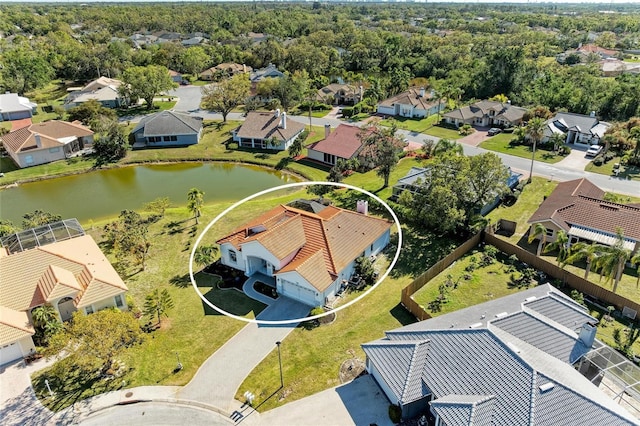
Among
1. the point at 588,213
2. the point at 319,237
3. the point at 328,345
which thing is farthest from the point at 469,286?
the point at 588,213

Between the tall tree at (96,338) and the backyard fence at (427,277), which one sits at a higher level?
the tall tree at (96,338)

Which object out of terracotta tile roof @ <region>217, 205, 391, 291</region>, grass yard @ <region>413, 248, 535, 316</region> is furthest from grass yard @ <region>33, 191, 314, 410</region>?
grass yard @ <region>413, 248, 535, 316</region>

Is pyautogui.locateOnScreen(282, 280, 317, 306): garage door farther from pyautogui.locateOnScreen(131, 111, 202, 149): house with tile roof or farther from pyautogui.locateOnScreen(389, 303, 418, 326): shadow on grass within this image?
pyautogui.locateOnScreen(131, 111, 202, 149): house with tile roof

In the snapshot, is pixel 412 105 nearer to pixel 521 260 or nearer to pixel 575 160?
pixel 575 160

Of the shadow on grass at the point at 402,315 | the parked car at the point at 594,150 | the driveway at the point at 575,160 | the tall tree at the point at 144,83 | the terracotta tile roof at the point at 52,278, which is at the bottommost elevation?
the shadow on grass at the point at 402,315

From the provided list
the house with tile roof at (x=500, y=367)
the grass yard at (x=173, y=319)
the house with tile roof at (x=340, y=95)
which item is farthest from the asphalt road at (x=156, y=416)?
the house with tile roof at (x=340, y=95)

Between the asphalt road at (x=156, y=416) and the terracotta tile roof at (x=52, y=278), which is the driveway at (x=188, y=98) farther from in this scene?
the asphalt road at (x=156, y=416)
